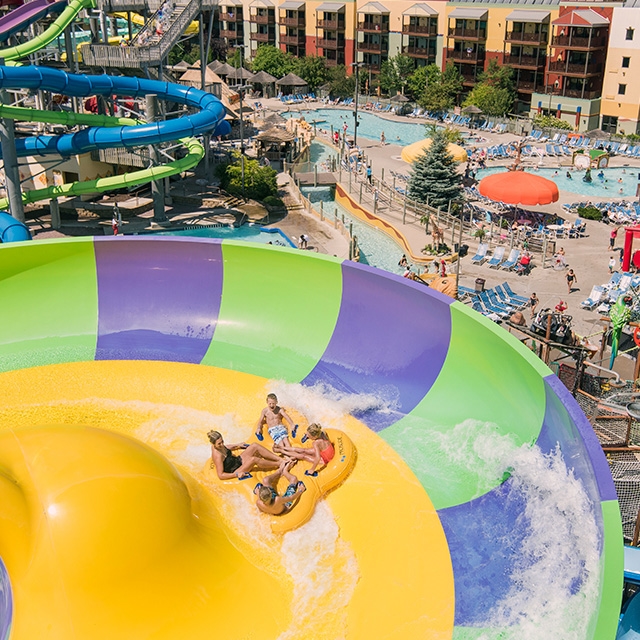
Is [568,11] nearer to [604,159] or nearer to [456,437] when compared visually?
[604,159]

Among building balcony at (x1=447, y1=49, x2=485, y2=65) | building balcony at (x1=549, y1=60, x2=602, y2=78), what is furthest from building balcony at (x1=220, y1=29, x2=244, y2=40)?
building balcony at (x1=549, y1=60, x2=602, y2=78)

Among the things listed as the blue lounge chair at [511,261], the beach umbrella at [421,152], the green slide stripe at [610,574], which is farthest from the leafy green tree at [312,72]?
the green slide stripe at [610,574]

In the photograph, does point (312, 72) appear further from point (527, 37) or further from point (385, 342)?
point (385, 342)

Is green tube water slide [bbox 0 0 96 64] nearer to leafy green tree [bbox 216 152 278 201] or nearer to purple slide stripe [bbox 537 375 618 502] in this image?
leafy green tree [bbox 216 152 278 201]

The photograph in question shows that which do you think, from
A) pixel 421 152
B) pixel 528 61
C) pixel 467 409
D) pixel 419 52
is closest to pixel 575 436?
pixel 467 409

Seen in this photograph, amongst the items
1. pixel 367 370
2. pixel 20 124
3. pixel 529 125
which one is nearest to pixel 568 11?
pixel 529 125

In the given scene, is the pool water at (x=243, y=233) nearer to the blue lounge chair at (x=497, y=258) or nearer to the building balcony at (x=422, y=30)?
the blue lounge chair at (x=497, y=258)
